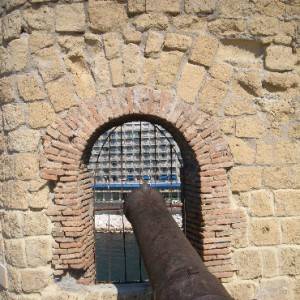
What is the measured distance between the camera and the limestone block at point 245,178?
3.91 m

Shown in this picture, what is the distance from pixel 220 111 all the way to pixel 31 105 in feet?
6.09

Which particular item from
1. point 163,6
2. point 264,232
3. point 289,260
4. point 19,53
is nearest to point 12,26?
point 19,53

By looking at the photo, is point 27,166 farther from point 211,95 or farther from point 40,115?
point 211,95

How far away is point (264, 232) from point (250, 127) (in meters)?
1.05

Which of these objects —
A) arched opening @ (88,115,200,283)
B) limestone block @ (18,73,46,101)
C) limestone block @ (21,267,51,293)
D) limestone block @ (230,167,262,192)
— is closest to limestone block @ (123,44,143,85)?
limestone block @ (18,73,46,101)

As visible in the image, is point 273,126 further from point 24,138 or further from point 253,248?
point 24,138

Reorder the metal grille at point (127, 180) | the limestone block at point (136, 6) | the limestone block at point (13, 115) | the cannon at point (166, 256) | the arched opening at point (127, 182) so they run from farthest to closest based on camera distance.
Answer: the metal grille at point (127, 180), the arched opening at point (127, 182), the limestone block at point (13, 115), the limestone block at point (136, 6), the cannon at point (166, 256)

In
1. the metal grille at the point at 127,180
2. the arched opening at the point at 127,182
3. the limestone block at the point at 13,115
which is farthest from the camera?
the metal grille at the point at 127,180

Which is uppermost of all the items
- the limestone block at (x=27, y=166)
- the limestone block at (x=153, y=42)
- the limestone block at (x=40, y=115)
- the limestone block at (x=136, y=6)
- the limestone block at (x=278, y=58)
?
the limestone block at (x=136, y=6)

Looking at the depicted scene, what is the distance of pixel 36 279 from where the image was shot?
12.7 ft

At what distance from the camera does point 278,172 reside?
3977 mm

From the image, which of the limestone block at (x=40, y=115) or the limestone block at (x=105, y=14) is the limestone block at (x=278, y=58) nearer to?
the limestone block at (x=105, y=14)

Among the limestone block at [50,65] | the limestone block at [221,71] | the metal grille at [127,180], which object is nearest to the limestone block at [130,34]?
the limestone block at [50,65]

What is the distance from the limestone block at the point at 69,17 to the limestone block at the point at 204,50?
1.11 metres
